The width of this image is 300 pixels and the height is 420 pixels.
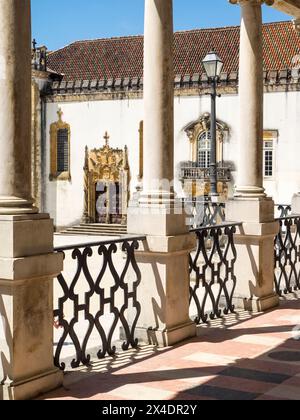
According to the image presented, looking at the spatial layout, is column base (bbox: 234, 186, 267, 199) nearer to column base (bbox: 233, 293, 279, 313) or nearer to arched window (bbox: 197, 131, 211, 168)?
column base (bbox: 233, 293, 279, 313)

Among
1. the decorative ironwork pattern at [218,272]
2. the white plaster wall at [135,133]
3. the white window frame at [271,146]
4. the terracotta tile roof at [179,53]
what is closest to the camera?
the decorative ironwork pattern at [218,272]

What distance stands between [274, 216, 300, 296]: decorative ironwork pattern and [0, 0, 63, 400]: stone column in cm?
457

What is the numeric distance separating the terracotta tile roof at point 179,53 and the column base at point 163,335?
24.1 meters

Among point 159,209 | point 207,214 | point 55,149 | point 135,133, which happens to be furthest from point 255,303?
point 55,149

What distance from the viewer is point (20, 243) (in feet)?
15.3

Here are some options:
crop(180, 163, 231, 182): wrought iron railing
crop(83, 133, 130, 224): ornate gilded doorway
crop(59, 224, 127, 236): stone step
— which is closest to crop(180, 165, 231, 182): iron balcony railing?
crop(180, 163, 231, 182): wrought iron railing

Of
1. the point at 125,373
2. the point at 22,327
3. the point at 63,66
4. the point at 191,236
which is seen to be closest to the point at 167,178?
the point at 191,236

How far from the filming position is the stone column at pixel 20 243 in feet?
15.2

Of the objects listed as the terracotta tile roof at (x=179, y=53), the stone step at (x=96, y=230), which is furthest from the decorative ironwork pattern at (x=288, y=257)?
the stone step at (x=96, y=230)

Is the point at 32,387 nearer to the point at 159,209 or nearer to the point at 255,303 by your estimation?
the point at 159,209

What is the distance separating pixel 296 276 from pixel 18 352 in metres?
5.60

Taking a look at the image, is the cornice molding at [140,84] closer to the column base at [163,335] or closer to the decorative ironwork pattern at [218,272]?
the decorative ironwork pattern at [218,272]

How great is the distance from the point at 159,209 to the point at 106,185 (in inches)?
1046

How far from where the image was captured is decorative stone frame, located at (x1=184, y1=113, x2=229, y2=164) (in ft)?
94.4
